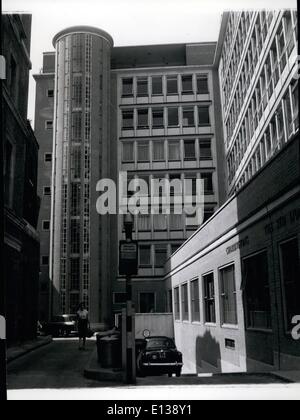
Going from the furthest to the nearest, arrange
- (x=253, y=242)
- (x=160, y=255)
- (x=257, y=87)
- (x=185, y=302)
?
(x=160, y=255) < (x=185, y=302) < (x=257, y=87) < (x=253, y=242)

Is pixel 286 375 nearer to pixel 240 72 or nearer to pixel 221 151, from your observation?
pixel 240 72

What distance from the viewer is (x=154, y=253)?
137 ft

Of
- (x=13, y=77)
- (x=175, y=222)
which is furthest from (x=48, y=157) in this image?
(x=13, y=77)

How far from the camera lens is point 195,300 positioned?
925 inches

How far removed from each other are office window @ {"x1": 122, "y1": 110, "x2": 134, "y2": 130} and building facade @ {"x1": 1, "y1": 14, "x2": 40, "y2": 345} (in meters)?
20.7

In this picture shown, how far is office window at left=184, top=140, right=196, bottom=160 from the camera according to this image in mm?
43188

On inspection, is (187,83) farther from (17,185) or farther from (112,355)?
(112,355)

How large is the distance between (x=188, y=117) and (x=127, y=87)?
275 inches

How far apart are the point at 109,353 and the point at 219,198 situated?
31005 mm

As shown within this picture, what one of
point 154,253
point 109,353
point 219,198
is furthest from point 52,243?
point 109,353

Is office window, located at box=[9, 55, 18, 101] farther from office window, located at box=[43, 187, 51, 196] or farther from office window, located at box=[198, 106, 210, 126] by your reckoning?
office window, located at box=[43, 187, 51, 196]

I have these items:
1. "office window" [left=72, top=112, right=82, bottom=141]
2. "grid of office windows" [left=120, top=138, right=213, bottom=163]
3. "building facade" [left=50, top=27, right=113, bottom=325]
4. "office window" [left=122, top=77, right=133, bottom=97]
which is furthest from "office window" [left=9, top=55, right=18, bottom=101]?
"office window" [left=122, top=77, right=133, bottom=97]

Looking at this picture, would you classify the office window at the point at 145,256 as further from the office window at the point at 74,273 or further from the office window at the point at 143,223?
the office window at the point at 74,273

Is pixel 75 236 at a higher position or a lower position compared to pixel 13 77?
lower
